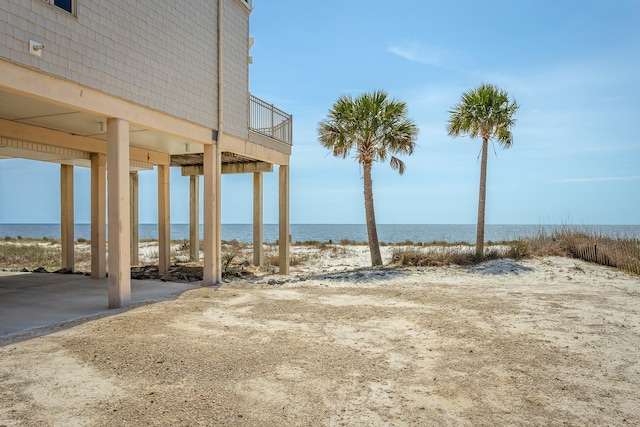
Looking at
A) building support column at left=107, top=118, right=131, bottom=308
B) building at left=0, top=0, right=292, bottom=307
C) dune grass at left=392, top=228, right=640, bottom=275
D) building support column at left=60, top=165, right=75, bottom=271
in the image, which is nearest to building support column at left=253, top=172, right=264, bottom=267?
building at left=0, top=0, right=292, bottom=307

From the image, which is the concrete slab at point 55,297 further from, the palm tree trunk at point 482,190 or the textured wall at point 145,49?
the palm tree trunk at point 482,190

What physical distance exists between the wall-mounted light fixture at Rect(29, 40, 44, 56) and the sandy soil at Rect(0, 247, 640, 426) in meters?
4.70

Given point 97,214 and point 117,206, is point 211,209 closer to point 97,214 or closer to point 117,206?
point 117,206

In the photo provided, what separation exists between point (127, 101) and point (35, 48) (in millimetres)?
2237

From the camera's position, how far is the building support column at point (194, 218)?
67.7 ft

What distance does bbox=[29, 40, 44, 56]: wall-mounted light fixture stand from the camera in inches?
280

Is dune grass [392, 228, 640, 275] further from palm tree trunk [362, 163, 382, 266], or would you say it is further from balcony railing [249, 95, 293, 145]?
balcony railing [249, 95, 293, 145]

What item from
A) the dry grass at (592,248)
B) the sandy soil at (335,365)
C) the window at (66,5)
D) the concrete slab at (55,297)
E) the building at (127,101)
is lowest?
the concrete slab at (55,297)

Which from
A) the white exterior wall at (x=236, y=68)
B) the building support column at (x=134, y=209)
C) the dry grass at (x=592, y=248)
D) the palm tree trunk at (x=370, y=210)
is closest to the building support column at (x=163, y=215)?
the building support column at (x=134, y=209)

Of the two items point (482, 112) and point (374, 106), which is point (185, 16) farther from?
point (482, 112)

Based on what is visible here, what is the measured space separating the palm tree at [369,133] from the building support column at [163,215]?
687 cm

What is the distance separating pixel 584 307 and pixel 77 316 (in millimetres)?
10478

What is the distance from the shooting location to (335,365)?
5359 mm

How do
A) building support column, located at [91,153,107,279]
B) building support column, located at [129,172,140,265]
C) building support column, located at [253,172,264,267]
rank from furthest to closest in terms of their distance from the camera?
building support column, located at [253,172,264,267]
building support column, located at [129,172,140,265]
building support column, located at [91,153,107,279]
